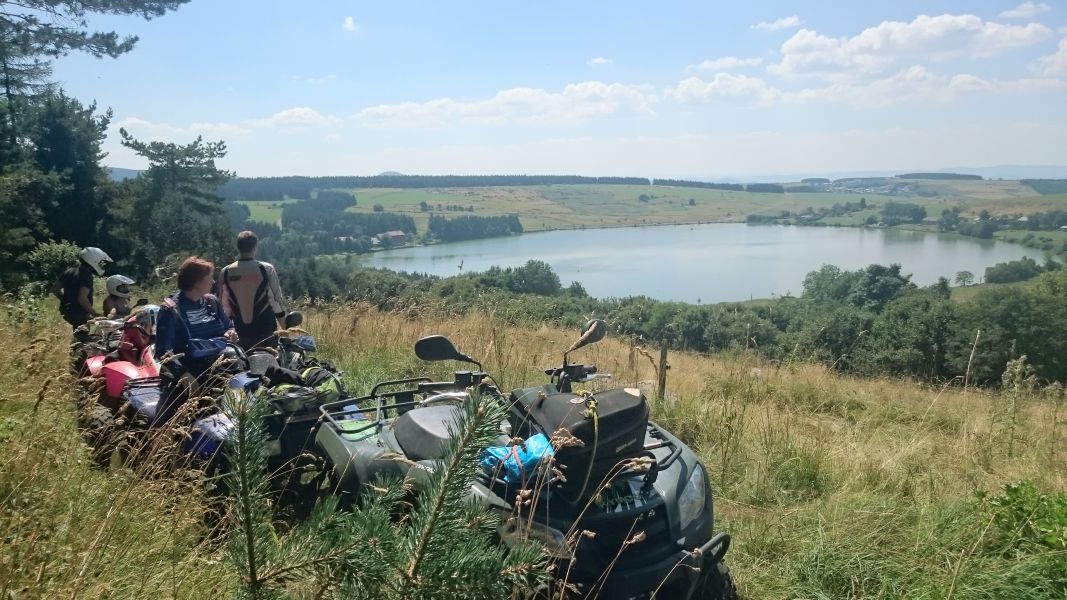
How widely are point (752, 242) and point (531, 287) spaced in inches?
2855

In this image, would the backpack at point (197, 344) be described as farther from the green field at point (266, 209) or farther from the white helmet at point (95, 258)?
the green field at point (266, 209)

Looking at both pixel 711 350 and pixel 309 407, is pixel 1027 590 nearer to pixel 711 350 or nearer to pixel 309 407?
pixel 309 407

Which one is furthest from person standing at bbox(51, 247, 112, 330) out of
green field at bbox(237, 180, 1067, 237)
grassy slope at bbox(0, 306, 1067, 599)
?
green field at bbox(237, 180, 1067, 237)

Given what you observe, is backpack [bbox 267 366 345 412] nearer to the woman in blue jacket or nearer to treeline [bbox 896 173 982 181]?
the woman in blue jacket

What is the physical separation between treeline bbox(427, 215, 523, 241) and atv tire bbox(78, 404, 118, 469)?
72698 mm

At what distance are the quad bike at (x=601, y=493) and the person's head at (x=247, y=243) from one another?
3.87 metres

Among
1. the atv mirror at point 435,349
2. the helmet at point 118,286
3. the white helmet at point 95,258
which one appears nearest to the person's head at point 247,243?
the helmet at point 118,286

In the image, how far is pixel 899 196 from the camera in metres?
130

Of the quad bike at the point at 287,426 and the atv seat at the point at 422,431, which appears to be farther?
the quad bike at the point at 287,426

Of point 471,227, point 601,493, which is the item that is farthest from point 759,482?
point 471,227

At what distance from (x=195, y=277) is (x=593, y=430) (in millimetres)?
3504

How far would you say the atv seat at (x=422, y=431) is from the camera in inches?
110

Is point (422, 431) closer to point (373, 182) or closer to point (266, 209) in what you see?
point (266, 209)

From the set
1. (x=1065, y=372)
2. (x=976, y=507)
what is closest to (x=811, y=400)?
(x=976, y=507)
